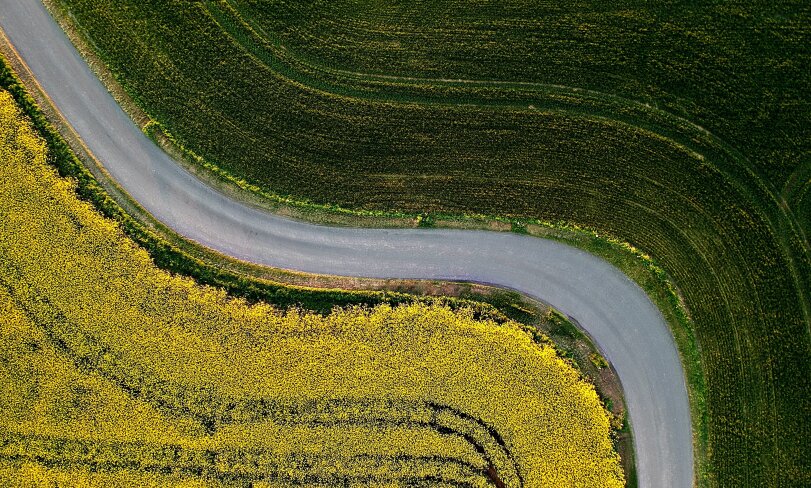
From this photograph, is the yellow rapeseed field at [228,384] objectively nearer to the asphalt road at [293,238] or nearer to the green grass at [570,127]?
the asphalt road at [293,238]

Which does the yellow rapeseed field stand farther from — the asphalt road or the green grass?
the green grass

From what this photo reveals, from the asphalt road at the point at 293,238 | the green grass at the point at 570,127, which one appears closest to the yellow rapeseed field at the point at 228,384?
the asphalt road at the point at 293,238

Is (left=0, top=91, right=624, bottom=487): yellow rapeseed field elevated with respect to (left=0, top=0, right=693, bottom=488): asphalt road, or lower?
lower

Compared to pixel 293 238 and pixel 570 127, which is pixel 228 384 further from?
pixel 570 127

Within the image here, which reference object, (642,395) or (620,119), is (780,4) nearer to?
(620,119)

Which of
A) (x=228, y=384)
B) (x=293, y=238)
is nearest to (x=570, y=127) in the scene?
(x=293, y=238)

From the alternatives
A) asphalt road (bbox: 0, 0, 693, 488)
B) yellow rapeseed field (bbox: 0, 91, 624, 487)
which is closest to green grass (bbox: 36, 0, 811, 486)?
asphalt road (bbox: 0, 0, 693, 488)
